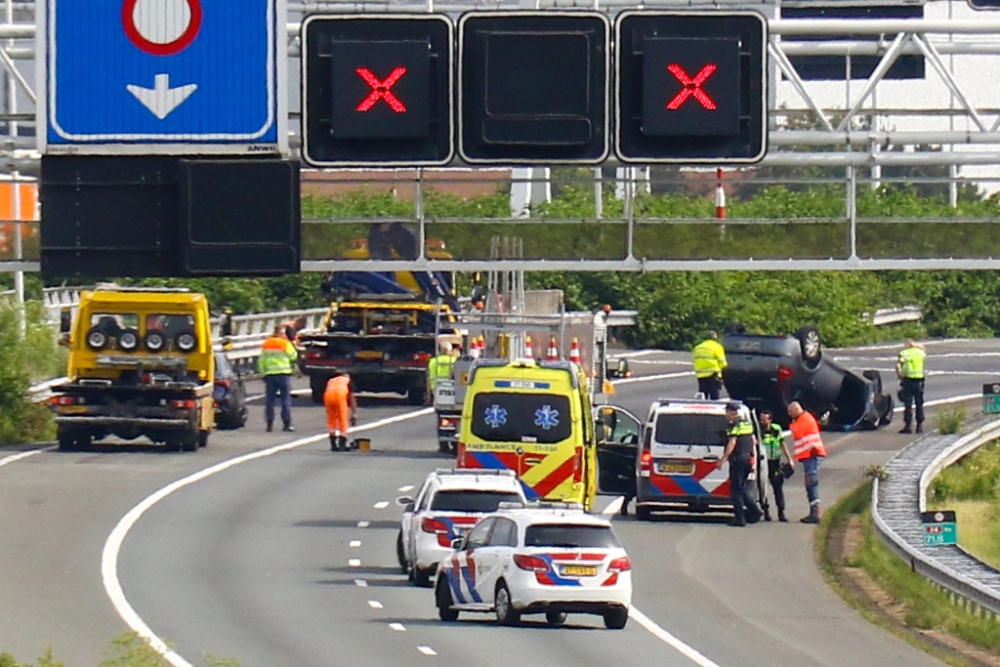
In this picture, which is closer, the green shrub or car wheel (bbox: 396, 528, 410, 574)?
car wheel (bbox: 396, 528, 410, 574)

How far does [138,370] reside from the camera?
36844mm

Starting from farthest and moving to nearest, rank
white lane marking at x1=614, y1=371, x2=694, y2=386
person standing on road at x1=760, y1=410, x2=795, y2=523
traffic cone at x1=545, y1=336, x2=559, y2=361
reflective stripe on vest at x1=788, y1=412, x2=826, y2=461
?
white lane marking at x1=614, y1=371, x2=694, y2=386, traffic cone at x1=545, y1=336, x2=559, y2=361, person standing on road at x1=760, y1=410, x2=795, y2=523, reflective stripe on vest at x1=788, y1=412, x2=826, y2=461

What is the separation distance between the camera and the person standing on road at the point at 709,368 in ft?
125

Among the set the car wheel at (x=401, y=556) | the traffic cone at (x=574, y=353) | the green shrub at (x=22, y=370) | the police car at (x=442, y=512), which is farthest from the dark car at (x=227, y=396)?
the police car at (x=442, y=512)

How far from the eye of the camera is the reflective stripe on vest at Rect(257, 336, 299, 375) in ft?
130

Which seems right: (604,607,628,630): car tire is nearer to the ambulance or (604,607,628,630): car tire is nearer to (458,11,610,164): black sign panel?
the ambulance

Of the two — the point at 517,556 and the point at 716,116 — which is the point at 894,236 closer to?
the point at 517,556

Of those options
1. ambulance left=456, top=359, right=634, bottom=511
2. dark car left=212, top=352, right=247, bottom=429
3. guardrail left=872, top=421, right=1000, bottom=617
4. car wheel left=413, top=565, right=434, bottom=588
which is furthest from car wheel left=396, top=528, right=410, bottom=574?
dark car left=212, top=352, right=247, bottom=429

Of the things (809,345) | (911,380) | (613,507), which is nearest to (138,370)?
(613,507)

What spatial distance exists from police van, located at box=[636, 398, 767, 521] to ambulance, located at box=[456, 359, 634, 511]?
1502mm

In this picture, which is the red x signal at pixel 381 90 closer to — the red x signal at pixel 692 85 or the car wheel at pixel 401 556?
the red x signal at pixel 692 85

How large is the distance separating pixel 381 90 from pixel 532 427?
16517 millimetres

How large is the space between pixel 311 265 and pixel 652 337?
4582 cm

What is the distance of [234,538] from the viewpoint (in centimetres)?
2858
